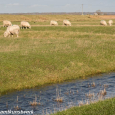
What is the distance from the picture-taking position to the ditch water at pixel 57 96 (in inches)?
545

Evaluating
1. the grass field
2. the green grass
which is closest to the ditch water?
the grass field

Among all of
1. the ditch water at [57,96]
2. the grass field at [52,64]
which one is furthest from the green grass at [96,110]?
the grass field at [52,64]

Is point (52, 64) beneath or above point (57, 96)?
above

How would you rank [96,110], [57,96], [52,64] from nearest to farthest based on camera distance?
1. [96,110]
2. [57,96]
3. [52,64]

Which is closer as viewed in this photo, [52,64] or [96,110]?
[96,110]

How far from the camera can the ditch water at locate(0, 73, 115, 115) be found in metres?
13.8

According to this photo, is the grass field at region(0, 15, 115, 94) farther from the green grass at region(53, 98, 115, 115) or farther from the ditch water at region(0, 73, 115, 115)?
the green grass at region(53, 98, 115, 115)

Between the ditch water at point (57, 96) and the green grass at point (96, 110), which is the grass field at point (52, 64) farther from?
the green grass at point (96, 110)

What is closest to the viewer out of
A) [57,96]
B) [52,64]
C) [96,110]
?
[96,110]

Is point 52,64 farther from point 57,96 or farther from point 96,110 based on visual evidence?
point 96,110

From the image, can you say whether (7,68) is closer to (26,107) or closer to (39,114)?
(26,107)

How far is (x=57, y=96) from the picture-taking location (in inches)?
617

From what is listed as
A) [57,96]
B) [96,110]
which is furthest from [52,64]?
[96,110]

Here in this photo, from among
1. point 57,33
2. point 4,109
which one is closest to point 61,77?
point 4,109
